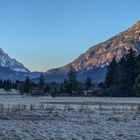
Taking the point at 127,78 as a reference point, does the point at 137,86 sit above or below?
below

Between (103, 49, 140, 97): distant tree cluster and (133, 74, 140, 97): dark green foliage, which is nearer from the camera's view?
(133, 74, 140, 97): dark green foliage

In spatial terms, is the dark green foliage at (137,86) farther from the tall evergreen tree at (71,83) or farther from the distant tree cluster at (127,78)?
the tall evergreen tree at (71,83)

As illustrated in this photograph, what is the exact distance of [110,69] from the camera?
162 metres

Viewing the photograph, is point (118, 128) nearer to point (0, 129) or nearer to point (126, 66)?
point (0, 129)

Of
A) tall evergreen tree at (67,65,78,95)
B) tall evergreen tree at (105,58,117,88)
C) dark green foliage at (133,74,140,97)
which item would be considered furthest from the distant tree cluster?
tall evergreen tree at (67,65,78,95)

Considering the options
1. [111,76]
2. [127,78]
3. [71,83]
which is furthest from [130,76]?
[71,83]

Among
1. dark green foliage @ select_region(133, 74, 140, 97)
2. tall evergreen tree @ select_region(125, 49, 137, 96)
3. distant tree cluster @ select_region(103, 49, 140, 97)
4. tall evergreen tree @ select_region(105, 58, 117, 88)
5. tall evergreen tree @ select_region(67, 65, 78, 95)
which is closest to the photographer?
dark green foliage @ select_region(133, 74, 140, 97)

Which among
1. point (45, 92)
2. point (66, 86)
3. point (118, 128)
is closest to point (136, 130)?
point (118, 128)

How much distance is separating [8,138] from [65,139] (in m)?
2.56

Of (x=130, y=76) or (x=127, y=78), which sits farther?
(x=130, y=76)

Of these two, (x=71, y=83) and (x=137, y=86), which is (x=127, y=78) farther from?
(x=71, y=83)

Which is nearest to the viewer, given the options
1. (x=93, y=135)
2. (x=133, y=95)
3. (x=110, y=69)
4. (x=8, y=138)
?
(x=8, y=138)

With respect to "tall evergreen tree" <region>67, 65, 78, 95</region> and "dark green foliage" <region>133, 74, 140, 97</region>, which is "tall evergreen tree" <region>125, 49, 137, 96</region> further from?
"tall evergreen tree" <region>67, 65, 78, 95</region>

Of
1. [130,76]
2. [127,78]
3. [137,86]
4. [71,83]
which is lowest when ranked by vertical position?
[137,86]
